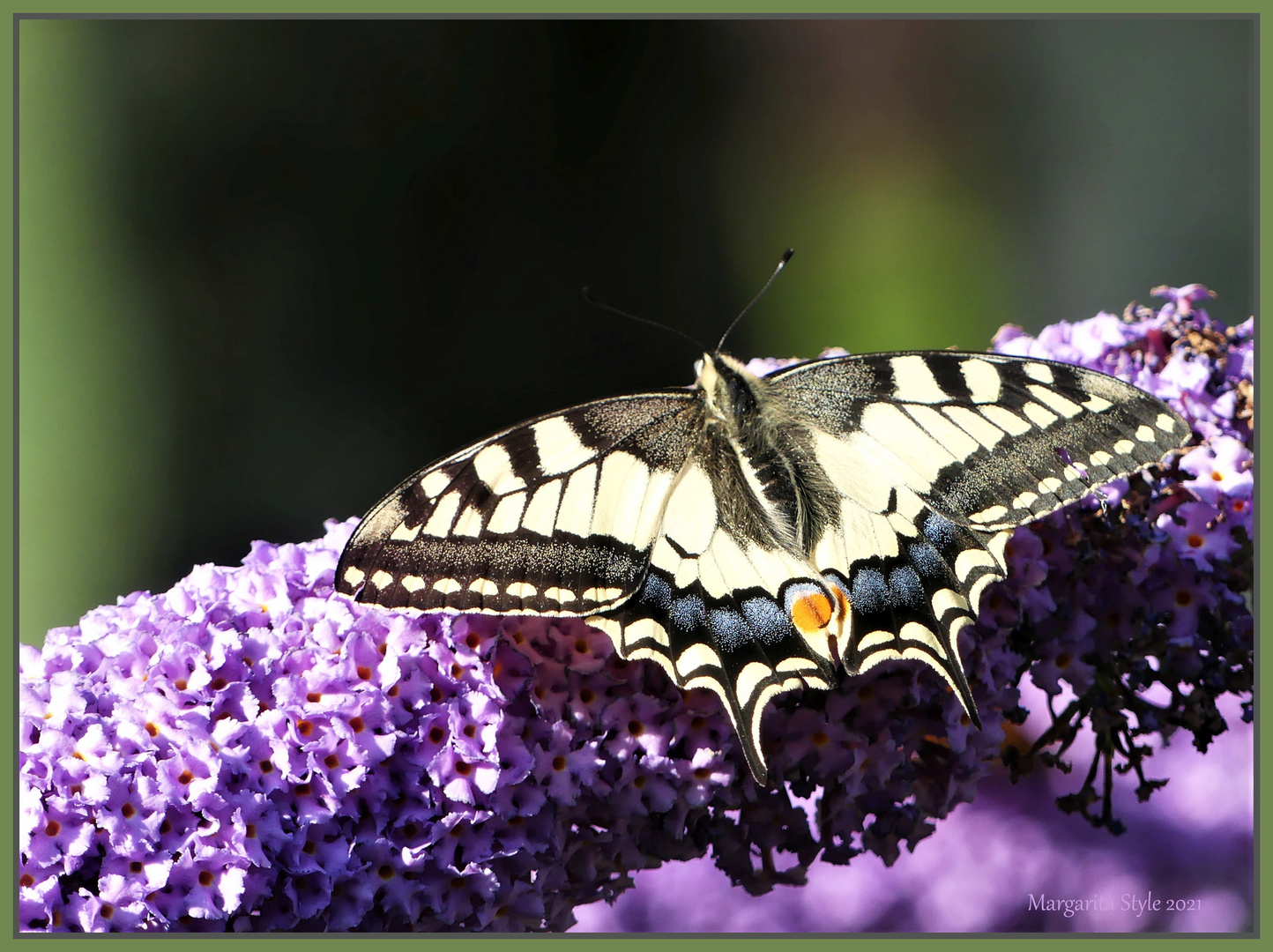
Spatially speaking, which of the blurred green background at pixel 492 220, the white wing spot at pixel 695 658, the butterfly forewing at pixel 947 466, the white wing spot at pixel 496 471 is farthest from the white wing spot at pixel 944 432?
the blurred green background at pixel 492 220

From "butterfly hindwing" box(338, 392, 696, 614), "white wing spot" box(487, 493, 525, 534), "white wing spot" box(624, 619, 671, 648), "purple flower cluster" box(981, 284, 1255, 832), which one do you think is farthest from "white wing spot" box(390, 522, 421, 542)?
"purple flower cluster" box(981, 284, 1255, 832)

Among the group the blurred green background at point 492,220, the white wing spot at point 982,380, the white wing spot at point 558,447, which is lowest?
the white wing spot at point 558,447

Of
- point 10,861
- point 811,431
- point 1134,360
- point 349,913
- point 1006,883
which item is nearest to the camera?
point 10,861

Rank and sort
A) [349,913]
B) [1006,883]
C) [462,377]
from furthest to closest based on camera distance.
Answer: [462,377]
[1006,883]
[349,913]

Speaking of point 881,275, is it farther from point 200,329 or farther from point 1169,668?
point 1169,668

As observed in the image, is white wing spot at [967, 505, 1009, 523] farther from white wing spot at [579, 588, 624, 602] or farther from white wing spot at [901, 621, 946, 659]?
white wing spot at [579, 588, 624, 602]

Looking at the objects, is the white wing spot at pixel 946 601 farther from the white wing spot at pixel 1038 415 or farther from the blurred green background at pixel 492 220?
the blurred green background at pixel 492 220

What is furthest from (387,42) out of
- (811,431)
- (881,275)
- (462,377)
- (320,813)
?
(320,813)
